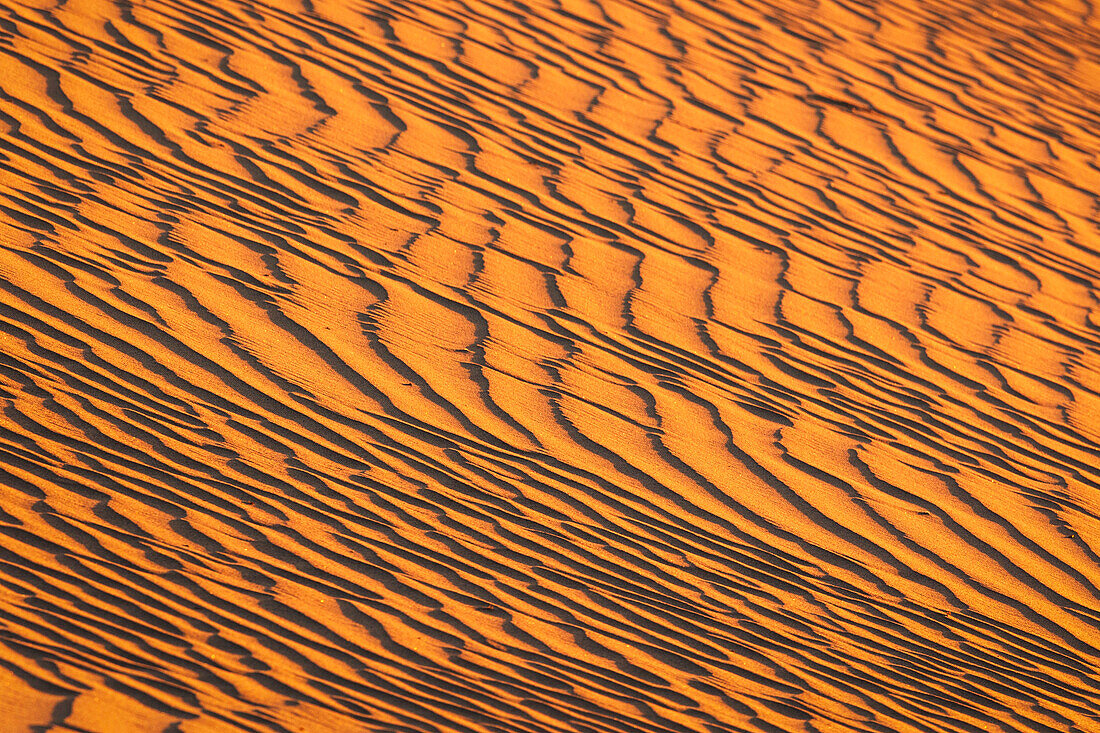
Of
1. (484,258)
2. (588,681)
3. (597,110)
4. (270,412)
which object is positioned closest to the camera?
(588,681)

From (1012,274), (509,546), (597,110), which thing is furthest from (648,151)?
(509,546)

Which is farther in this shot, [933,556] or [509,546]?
[933,556]

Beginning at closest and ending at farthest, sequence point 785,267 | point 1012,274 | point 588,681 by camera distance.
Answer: point 588,681 < point 785,267 < point 1012,274

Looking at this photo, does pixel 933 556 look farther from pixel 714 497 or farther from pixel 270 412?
pixel 270 412

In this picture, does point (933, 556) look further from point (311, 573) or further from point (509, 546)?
point (311, 573)

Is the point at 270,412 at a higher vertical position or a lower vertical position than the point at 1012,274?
lower

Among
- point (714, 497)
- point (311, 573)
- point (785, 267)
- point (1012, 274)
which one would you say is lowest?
point (311, 573)
